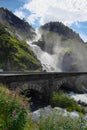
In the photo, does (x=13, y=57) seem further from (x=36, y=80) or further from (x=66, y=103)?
(x=66, y=103)

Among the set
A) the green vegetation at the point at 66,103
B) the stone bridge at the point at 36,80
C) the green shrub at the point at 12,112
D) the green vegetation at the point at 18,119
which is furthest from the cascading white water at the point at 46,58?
the green vegetation at the point at 18,119

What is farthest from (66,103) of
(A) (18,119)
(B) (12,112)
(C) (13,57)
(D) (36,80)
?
(C) (13,57)

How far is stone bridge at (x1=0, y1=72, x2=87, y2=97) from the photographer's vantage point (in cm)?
4505

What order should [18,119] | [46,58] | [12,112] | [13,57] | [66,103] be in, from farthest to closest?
[46,58] < [13,57] < [66,103] < [12,112] < [18,119]

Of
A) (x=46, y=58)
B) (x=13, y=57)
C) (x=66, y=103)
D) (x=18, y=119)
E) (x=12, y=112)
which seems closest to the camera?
(x=18, y=119)

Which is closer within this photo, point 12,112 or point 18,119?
point 18,119

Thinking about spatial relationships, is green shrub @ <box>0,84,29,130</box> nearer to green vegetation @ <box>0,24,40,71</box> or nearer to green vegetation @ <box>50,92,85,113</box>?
green vegetation @ <box>50,92,85,113</box>

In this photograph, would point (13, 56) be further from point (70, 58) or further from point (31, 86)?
point (31, 86)

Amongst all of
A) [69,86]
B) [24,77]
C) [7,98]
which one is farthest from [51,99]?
[7,98]

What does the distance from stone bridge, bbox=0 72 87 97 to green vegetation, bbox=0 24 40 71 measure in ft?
137

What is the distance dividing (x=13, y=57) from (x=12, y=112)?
111639 millimetres

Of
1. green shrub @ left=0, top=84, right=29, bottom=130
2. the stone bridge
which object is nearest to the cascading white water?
the stone bridge

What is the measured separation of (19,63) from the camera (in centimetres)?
12731

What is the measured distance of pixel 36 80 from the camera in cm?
5772
